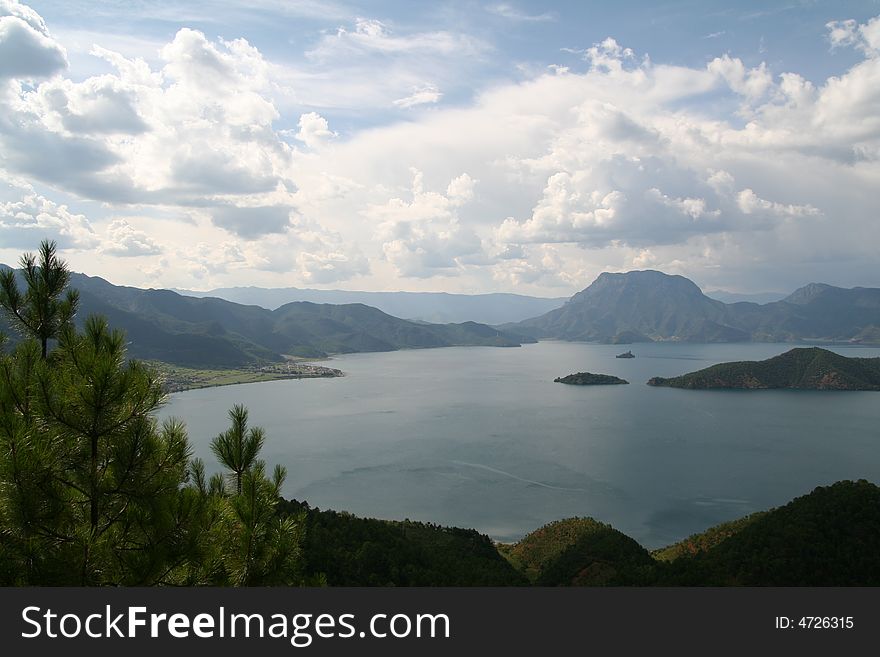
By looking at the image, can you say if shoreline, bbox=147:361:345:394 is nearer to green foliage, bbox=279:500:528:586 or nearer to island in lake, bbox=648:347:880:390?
island in lake, bbox=648:347:880:390

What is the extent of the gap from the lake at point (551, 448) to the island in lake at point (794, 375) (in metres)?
4.41

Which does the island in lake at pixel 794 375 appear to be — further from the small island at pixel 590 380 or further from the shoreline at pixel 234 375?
the shoreline at pixel 234 375

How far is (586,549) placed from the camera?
80.7ft

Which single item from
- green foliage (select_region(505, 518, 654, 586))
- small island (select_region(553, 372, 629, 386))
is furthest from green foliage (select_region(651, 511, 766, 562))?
small island (select_region(553, 372, 629, 386))

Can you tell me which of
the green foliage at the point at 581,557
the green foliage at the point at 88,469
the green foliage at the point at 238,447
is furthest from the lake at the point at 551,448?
the green foliage at the point at 88,469

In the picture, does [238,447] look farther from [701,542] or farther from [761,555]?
[701,542]

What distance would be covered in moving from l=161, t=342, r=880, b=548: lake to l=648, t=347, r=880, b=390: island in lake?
4408mm

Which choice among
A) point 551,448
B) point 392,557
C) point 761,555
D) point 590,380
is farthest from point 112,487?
point 590,380

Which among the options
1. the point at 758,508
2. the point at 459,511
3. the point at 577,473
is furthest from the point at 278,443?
the point at 758,508

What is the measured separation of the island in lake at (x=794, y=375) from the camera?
91.7 meters

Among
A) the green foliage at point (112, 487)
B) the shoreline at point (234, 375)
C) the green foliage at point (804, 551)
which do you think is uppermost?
the green foliage at point (112, 487)

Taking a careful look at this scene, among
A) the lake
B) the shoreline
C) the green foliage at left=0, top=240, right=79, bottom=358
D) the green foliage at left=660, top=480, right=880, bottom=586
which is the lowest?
the lake

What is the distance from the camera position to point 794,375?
9550 cm

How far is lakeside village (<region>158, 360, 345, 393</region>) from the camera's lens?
9662cm
